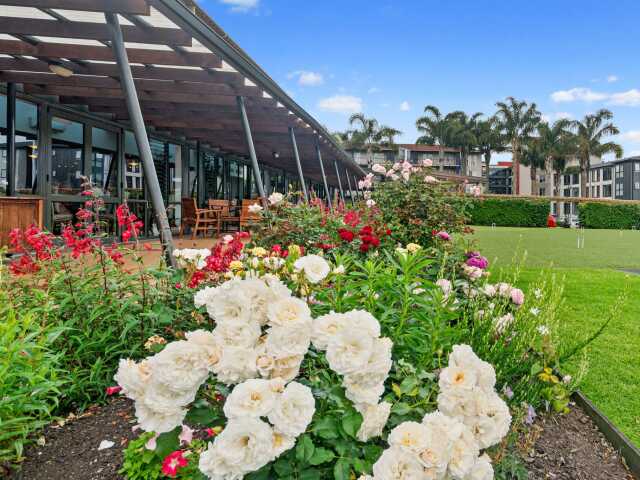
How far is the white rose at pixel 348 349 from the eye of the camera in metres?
1.13

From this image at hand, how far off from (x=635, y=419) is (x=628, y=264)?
26.3ft

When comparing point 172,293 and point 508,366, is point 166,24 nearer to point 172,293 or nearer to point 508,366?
point 172,293

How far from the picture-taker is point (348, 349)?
3.76 feet

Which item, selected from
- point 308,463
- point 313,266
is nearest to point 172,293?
point 313,266

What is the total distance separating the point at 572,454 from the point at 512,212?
1179 inches

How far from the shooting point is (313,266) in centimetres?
159

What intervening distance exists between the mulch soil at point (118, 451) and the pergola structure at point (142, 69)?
172cm

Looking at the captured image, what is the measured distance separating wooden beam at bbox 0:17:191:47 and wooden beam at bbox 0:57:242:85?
126 centimetres

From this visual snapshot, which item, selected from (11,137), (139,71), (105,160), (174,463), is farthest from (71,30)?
(105,160)

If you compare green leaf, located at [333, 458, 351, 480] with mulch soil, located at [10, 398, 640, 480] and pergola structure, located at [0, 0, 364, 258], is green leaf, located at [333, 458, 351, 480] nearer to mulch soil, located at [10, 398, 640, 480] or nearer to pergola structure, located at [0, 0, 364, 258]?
mulch soil, located at [10, 398, 640, 480]

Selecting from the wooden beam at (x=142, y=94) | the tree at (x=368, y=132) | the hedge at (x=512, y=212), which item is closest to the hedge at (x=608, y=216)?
the hedge at (x=512, y=212)

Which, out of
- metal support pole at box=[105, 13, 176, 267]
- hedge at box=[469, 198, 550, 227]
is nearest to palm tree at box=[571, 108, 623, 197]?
hedge at box=[469, 198, 550, 227]

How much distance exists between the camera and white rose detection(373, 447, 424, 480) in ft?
3.46

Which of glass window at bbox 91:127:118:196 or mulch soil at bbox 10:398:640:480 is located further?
glass window at bbox 91:127:118:196
